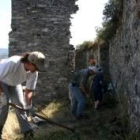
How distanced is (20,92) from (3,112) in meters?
0.46

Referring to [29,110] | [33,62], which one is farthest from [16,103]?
[33,62]

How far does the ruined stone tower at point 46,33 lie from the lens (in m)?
12.5

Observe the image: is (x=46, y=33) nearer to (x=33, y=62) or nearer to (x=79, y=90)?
(x=79, y=90)

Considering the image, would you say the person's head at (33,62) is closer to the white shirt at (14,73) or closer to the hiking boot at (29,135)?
the white shirt at (14,73)

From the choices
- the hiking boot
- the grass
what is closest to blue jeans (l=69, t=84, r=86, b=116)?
the grass

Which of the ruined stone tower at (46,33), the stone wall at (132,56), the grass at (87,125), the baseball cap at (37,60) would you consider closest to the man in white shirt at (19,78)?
the baseball cap at (37,60)

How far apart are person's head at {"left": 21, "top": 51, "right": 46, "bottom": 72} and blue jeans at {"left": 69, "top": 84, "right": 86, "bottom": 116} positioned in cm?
323

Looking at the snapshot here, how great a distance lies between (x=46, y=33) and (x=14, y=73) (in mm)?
5884

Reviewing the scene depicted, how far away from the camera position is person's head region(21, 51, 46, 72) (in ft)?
21.1

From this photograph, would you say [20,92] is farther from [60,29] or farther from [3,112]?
[60,29]

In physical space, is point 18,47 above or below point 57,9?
below

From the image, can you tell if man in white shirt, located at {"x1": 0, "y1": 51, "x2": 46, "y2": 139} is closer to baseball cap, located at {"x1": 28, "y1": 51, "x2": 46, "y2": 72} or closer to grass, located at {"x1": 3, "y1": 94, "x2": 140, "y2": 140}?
baseball cap, located at {"x1": 28, "y1": 51, "x2": 46, "y2": 72}

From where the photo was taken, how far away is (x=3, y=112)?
6953 mm

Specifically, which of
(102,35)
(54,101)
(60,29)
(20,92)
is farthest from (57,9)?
(20,92)
